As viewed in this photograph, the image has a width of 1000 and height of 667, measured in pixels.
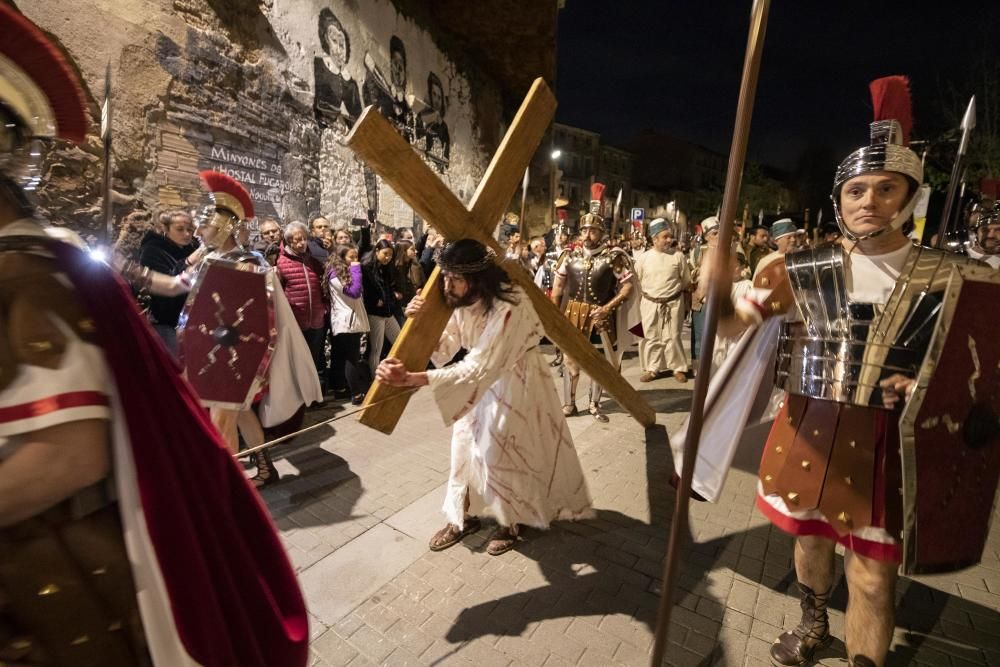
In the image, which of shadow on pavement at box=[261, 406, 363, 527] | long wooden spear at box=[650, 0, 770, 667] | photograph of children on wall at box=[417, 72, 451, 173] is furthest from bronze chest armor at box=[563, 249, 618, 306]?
photograph of children on wall at box=[417, 72, 451, 173]

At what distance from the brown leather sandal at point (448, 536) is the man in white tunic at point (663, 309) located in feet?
15.9

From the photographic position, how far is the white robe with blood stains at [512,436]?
2773mm

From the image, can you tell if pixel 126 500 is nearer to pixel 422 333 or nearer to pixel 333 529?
pixel 422 333

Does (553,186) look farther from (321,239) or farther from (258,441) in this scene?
(258,441)

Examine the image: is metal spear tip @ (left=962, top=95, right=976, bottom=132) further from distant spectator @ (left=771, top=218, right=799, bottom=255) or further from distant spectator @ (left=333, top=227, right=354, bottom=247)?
distant spectator @ (left=333, top=227, right=354, bottom=247)

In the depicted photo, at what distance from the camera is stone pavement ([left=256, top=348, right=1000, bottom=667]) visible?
7.34ft

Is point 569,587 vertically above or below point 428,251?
below

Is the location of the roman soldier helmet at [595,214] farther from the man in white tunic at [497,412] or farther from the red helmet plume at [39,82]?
the red helmet plume at [39,82]

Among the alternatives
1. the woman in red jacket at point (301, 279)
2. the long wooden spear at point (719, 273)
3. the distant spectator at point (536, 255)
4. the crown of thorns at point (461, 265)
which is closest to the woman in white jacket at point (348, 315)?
the woman in red jacket at point (301, 279)

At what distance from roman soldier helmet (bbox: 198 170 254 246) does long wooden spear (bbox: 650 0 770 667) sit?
349cm

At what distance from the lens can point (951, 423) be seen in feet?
5.40

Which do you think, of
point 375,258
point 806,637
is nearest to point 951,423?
point 806,637

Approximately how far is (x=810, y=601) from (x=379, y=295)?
17.9ft

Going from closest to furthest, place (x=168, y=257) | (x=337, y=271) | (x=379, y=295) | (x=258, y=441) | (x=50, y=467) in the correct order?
(x=50, y=467) → (x=258, y=441) → (x=168, y=257) → (x=337, y=271) → (x=379, y=295)
